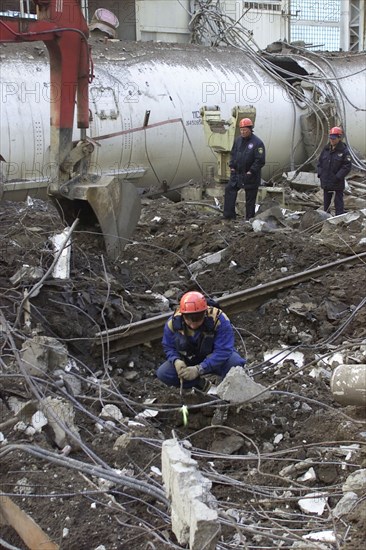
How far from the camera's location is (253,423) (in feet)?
20.3

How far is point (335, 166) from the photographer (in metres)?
12.4

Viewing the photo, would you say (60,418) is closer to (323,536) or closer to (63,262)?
(323,536)

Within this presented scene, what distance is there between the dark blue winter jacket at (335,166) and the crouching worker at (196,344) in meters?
6.53

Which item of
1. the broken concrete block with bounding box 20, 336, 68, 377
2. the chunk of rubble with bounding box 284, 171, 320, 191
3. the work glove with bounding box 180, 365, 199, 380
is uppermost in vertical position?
→ the chunk of rubble with bounding box 284, 171, 320, 191

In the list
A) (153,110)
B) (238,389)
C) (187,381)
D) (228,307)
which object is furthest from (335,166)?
(238,389)

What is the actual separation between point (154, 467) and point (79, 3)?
5.18 meters

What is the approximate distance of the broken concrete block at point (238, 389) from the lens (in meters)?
5.96

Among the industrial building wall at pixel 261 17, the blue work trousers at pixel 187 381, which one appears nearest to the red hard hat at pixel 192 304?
the blue work trousers at pixel 187 381

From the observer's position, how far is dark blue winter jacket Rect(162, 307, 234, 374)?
252 inches

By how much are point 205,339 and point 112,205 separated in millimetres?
2739

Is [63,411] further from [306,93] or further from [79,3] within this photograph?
[306,93]

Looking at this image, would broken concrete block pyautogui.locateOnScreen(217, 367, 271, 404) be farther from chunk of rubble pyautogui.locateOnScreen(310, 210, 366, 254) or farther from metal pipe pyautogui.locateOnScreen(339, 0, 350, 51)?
metal pipe pyautogui.locateOnScreen(339, 0, 350, 51)

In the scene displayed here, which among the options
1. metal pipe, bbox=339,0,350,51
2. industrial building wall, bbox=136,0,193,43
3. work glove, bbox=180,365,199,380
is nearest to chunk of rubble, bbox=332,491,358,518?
work glove, bbox=180,365,199,380

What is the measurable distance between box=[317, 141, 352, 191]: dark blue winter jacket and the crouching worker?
21.4 feet
